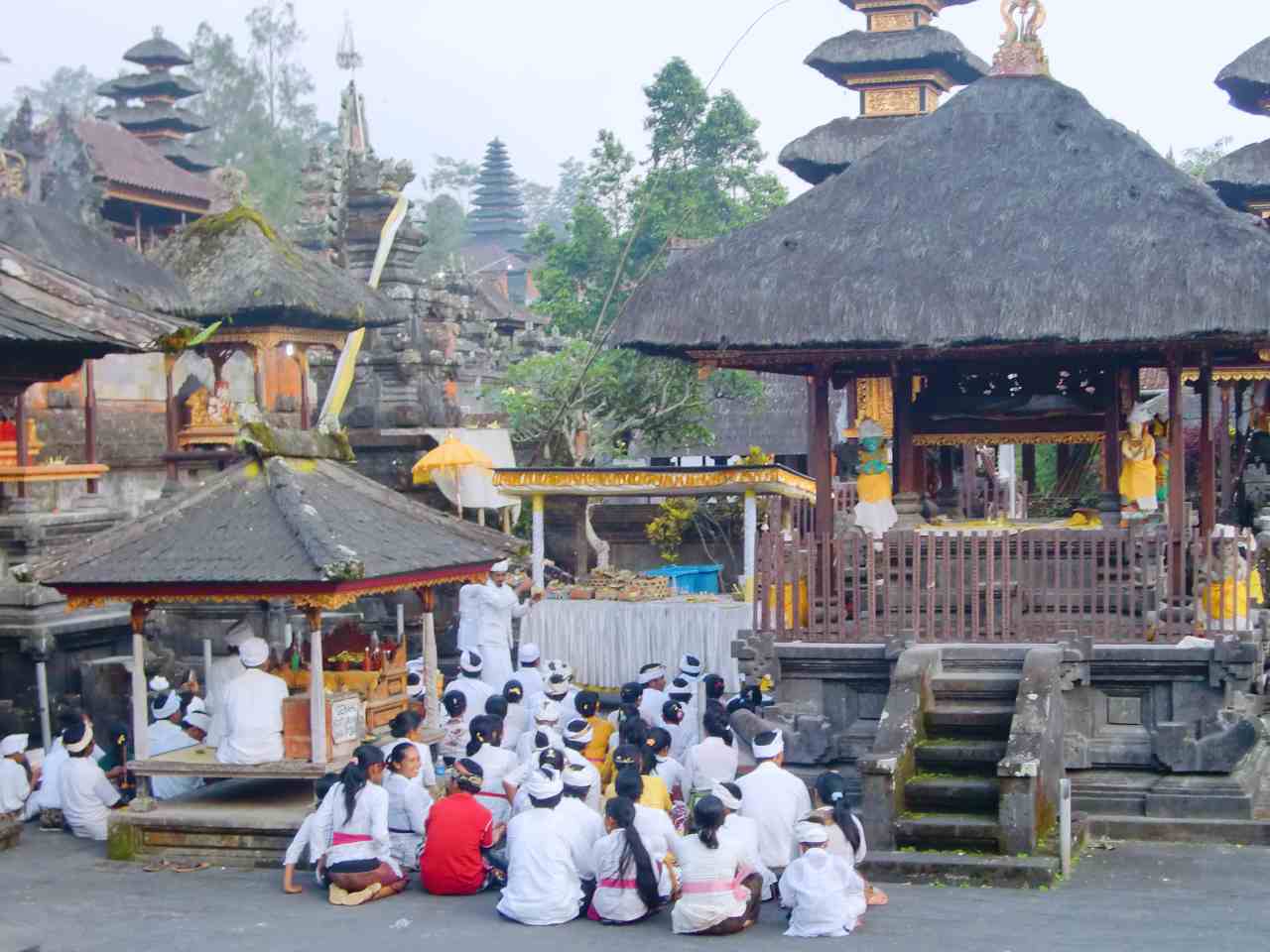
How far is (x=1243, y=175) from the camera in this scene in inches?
1104

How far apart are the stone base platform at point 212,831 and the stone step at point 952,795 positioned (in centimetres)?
462

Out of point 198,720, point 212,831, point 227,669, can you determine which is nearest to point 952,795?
point 212,831

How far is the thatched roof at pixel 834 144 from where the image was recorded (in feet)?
106

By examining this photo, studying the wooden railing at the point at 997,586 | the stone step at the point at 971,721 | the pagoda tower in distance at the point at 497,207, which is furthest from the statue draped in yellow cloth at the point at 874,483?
the pagoda tower in distance at the point at 497,207

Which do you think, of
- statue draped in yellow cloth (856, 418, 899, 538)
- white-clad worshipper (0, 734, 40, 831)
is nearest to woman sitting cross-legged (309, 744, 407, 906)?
white-clad worshipper (0, 734, 40, 831)

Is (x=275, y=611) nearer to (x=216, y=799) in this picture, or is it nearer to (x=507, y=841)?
(x=216, y=799)

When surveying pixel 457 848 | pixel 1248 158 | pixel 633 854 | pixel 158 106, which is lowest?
pixel 457 848

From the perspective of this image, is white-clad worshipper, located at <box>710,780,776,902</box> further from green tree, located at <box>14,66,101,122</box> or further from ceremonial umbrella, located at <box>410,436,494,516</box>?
green tree, located at <box>14,66,101,122</box>

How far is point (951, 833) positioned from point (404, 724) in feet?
13.8

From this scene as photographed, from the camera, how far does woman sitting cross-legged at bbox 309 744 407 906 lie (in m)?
12.3

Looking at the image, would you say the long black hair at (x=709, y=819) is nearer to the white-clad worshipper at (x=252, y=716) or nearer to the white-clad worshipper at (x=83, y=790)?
the white-clad worshipper at (x=252, y=716)

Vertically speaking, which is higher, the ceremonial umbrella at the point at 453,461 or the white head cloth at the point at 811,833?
the ceremonial umbrella at the point at 453,461

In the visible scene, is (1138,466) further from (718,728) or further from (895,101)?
(895,101)

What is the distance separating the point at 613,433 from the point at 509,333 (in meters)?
24.7
